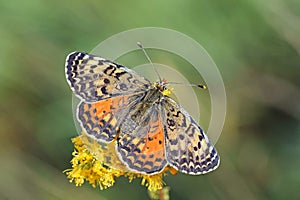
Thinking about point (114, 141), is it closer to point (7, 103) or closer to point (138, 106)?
point (138, 106)

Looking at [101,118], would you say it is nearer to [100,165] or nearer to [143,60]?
[100,165]

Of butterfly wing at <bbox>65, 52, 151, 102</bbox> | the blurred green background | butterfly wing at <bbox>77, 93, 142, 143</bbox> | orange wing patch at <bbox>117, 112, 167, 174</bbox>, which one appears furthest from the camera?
the blurred green background

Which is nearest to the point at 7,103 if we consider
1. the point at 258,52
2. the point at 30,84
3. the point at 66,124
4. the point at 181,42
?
the point at 30,84

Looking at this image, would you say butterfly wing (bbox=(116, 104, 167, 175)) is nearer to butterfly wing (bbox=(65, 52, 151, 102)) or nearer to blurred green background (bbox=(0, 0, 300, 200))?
butterfly wing (bbox=(65, 52, 151, 102))

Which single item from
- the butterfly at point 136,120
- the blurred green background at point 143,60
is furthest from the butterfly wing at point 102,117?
the blurred green background at point 143,60

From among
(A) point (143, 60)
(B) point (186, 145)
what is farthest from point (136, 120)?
(A) point (143, 60)

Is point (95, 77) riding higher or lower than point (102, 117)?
higher

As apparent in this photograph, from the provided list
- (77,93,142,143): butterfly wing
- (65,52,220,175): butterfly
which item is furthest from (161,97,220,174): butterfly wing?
(77,93,142,143): butterfly wing
